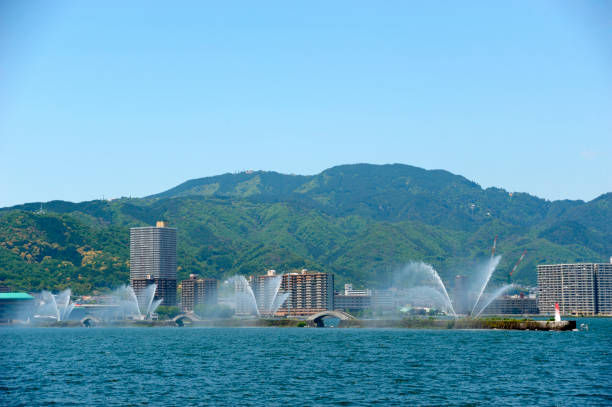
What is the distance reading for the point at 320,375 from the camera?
3634 inches

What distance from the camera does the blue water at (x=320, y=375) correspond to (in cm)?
7200

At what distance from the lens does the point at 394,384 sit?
8169cm

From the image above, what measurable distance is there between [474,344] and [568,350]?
20.6 m

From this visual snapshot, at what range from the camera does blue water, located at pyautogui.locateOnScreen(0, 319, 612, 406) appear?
236 ft

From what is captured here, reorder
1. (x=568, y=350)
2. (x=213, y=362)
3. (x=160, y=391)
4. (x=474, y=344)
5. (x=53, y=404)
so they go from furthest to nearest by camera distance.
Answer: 1. (x=474, y=344)
2. (x=568, y=350)
3. (x=213, y=362)
4. (x=160, y=391)
5. (x=53, y=404)

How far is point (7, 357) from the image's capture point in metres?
125

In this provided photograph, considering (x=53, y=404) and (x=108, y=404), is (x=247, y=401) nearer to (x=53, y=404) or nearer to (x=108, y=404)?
(x=108, y=404)

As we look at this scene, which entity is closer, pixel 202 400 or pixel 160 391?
pixel 202 400

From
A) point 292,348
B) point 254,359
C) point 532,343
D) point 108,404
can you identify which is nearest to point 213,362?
point 254,359

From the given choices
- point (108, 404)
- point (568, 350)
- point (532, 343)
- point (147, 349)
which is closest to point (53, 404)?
point (108, 404)

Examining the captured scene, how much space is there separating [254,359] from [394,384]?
4077cm

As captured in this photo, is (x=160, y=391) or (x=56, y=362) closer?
(x=160, y=391)

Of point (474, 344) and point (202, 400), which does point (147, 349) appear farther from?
point (202, 400)

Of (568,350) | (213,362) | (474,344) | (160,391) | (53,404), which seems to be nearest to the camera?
(53,404)
